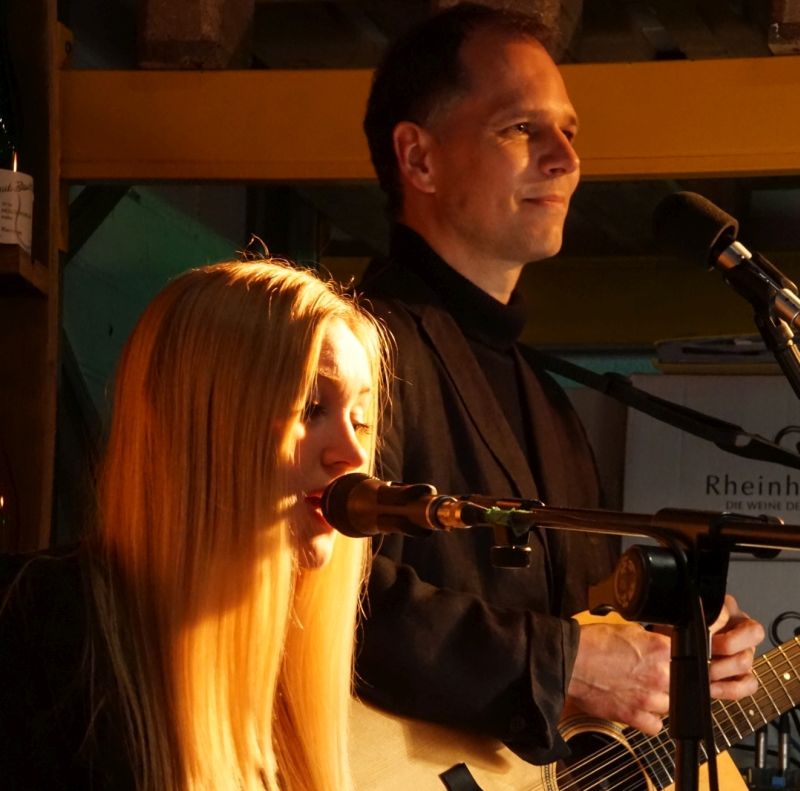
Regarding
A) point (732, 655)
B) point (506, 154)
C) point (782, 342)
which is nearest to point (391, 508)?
point (782, 342)

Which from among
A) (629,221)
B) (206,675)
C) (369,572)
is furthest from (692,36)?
(206,675)

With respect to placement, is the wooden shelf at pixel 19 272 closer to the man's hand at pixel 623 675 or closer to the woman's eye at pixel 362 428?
the woman's eye at pixel 362 428

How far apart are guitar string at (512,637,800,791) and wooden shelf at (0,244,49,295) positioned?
952 millimetres

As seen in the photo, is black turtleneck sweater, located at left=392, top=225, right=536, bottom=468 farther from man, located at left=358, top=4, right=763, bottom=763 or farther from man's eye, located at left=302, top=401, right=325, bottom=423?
man's eye, located at left=302, top=401, right=325, bottom=423

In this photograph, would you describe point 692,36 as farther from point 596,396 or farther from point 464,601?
point 464,601

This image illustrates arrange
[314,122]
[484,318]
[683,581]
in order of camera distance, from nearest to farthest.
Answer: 1. [683,581]
2. [484,318]
3. [314,122]

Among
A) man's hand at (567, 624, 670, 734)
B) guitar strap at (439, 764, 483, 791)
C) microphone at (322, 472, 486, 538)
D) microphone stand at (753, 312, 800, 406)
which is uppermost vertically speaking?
microphone stand at (753, 312, 800, 406)

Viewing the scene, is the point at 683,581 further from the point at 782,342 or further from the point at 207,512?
the point at 782,342

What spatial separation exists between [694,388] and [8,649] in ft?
4.97

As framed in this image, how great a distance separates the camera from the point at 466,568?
1823 mm

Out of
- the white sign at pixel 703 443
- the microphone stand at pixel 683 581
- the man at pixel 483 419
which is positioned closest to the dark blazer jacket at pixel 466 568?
the man at pixel 483 419

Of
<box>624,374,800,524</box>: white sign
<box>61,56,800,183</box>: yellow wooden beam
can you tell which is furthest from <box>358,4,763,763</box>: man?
<box>624,374,800,524</box>: white sign

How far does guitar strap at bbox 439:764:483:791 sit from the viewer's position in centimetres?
172

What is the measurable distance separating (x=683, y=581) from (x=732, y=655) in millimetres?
773
